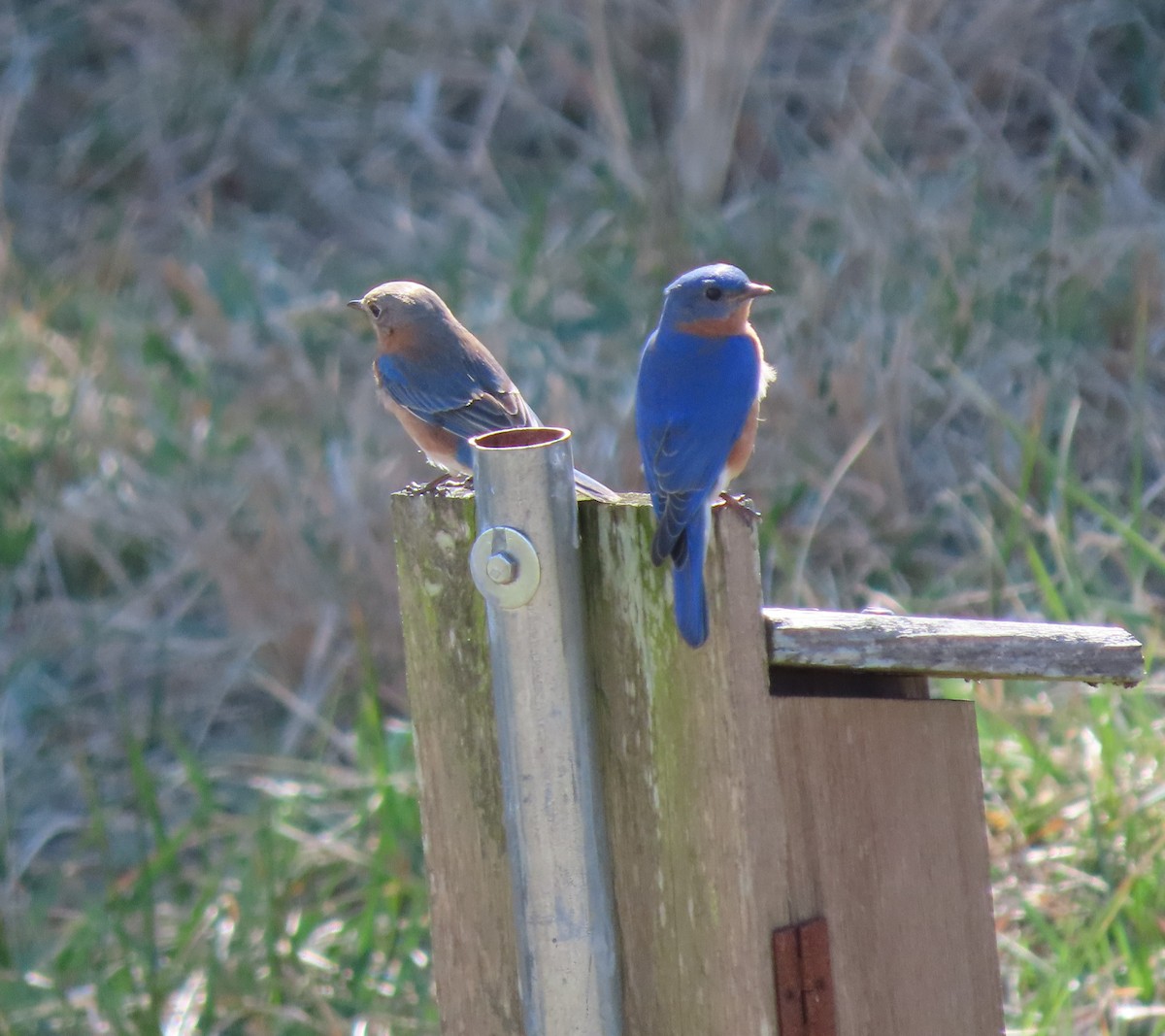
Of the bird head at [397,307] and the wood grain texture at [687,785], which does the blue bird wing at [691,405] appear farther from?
the bird head at [397,307]

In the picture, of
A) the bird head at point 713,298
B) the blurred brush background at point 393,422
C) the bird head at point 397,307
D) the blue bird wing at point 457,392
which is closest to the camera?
the bird head at point 713,298

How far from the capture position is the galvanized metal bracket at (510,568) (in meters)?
1.52

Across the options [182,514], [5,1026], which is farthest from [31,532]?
[5,1026]

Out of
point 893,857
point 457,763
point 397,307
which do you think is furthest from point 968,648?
point 397,307

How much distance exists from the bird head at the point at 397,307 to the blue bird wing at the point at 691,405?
144 centimetres

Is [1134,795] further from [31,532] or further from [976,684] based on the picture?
[31,532]

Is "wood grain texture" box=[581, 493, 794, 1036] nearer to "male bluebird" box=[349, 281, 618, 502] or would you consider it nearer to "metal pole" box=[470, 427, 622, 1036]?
"metal pole" box=[470, 427, 622, 1036]

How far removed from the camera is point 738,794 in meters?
1.53

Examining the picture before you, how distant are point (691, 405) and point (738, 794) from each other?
1.03 metres

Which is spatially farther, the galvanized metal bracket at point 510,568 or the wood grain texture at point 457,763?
the wood grain texture at point 457,763

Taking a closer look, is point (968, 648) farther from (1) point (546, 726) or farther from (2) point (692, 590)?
(1) point (546, 726)

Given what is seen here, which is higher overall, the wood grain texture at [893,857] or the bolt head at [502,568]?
the bolt head at [502,568]

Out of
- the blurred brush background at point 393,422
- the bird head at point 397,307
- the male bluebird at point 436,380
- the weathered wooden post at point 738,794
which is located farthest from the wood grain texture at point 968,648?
the bird head at point 397,307

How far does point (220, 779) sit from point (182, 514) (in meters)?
Result: 0.96
